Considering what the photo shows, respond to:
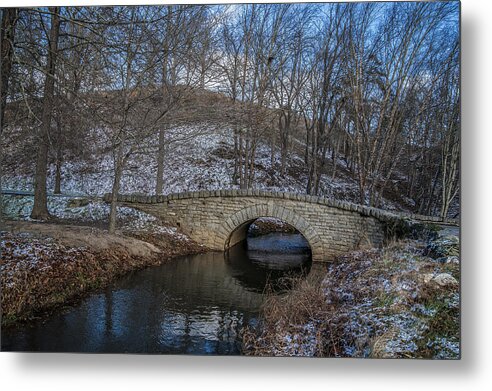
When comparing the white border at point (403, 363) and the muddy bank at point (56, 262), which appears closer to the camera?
the white border at point (403, 363)

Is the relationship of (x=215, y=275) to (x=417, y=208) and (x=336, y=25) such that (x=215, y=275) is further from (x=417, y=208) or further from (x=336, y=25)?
(x=336, y=25)

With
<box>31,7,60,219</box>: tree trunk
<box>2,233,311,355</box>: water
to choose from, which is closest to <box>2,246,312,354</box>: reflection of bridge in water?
<box>2,233,311,355</box>: water

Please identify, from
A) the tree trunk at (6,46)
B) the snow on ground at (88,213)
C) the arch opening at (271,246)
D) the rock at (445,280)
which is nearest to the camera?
the rock at (445,280)

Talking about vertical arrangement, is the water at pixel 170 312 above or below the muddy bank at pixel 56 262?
below

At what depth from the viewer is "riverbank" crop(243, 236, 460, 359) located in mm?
3355

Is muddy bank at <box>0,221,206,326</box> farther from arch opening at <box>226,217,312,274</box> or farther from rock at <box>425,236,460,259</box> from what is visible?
rock at <box>425,236,460,259</box>

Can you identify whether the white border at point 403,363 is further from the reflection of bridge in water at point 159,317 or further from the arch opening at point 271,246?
the arch opening at point 271,246

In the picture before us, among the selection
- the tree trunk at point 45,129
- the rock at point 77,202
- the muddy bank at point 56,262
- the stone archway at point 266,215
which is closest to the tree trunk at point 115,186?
the muddy bank at point 56,262

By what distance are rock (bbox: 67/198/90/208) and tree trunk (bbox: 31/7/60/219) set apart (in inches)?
14.9

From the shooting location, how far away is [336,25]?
391 cm

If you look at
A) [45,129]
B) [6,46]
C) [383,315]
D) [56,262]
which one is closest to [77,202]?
[56,262]

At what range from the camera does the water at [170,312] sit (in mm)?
3643

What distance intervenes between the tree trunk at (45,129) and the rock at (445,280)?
14.4 feet

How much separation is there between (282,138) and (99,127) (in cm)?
240
